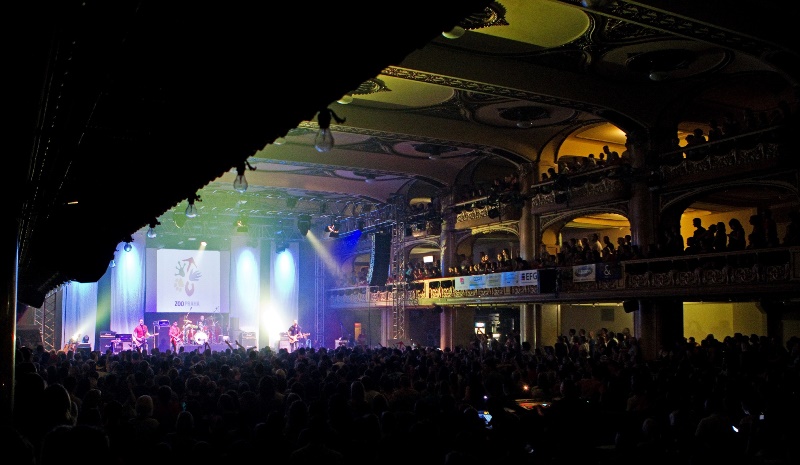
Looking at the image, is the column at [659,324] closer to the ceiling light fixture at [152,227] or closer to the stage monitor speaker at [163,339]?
the ceiling light fixture at [152,227]

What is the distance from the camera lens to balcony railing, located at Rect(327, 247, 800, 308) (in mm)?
17688

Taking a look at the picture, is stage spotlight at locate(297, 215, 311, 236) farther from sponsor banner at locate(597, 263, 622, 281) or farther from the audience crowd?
the audience crowd

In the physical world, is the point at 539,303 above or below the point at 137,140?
below

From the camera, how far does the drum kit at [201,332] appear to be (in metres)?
37.5

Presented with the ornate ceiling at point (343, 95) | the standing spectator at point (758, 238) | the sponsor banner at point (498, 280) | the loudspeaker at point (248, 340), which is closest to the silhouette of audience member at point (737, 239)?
the standing spectator at point (758, 238)

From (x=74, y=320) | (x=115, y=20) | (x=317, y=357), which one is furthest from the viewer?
(x=74, y=320)

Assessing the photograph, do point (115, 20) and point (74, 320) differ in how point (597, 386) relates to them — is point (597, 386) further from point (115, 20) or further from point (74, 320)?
point (74, 320)

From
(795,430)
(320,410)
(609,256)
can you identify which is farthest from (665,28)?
(320,410)

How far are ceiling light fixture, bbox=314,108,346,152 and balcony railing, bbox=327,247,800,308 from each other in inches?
632

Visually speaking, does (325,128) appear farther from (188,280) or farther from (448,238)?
(188,280)

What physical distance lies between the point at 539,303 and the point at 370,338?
627 inches

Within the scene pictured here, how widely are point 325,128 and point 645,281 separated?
62.4 ft

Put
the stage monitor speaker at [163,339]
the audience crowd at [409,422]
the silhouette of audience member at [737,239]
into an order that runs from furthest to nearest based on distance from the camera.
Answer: the stage monitor speaker at [163,339] → the silhouette of audience member at [737,239] → the audience crowd at [409,422]

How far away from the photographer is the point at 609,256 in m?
22.8
